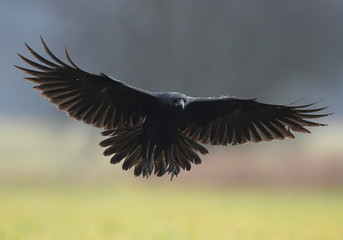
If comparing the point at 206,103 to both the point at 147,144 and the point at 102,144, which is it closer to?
the point at 147,144

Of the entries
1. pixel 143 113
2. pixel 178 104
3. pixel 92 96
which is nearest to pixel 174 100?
pixel 178 104

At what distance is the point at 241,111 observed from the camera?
504cm

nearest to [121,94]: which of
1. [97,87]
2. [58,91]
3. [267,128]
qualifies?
[97,87]

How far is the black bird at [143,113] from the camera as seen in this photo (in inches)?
174

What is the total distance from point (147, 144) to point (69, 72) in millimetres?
870

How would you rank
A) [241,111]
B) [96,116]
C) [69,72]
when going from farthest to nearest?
Result: [241,111]
[96,116]
[69,72]

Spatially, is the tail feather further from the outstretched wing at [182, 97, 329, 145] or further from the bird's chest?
the outstretched wing at [182, 97, 329, 145]

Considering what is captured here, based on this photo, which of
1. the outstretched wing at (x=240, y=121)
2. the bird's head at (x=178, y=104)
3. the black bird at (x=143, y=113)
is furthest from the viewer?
the outstretched wing at (x=240, y=121)

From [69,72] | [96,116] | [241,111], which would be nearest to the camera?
[69,72]

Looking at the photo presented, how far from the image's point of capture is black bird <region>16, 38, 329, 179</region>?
4.43m

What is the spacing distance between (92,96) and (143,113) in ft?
1.50

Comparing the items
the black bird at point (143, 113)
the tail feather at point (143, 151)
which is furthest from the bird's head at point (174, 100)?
the tail feather at point (143, 151)

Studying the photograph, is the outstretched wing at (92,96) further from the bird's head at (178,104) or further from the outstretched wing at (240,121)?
the outstretched wing at (240,121)

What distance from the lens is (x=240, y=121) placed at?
511 centimetres
